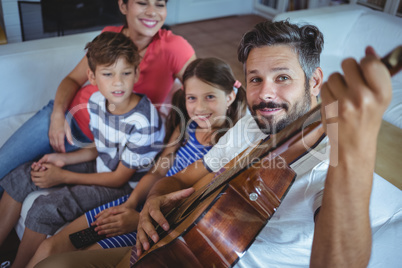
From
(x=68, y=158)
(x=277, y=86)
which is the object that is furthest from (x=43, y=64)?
(x=277, y=86)

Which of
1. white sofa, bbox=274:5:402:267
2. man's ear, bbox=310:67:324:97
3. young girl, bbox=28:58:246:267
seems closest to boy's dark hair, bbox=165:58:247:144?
young girl, bbox=28:58:246:267

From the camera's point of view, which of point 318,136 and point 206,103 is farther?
point 206,103

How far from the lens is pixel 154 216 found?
3.15 ft

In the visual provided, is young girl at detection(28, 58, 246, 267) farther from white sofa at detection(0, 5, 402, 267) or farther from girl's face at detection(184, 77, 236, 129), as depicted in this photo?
white sofa at detection(0, 5, 402, 267)

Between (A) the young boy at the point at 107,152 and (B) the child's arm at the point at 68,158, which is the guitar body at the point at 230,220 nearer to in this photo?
(A) the young boy at the point at 107,152

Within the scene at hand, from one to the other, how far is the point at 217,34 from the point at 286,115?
10.7 feet

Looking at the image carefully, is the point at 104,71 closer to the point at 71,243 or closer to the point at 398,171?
the point at 71,243

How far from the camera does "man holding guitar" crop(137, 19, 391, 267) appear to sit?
49 cm

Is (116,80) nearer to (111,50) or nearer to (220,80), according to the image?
(111,50)

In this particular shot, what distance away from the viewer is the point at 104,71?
1.31 m

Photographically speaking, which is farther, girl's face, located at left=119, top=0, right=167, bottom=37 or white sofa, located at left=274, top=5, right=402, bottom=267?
girl's face, located at left=119, top=0, right=167, bottom=37

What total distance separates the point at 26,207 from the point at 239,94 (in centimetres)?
84

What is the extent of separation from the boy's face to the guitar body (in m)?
0.64

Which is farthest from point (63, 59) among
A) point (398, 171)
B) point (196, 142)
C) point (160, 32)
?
point (398, 171)
